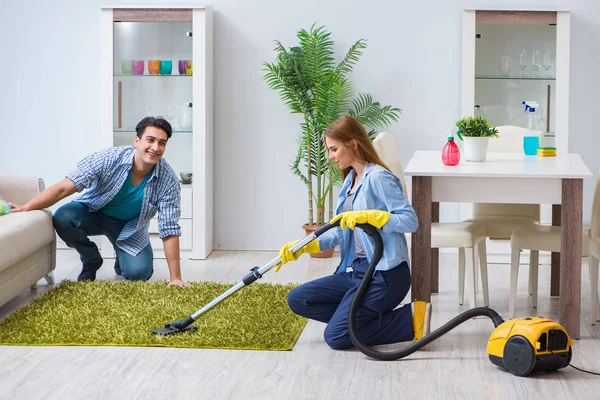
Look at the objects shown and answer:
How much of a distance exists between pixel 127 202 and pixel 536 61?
269 cm

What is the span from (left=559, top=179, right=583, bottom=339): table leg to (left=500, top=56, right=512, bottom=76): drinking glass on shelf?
2107 millimetres

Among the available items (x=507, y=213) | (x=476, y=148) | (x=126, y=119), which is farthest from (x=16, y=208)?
(x=507, y=213)

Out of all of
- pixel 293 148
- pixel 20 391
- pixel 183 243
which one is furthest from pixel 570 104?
pixel 20 391

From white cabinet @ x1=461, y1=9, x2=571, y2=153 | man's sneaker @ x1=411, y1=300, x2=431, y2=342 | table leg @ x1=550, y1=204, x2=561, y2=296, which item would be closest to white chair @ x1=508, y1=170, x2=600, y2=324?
table leg @ x1=550, y1=204, x2=561, y2=296

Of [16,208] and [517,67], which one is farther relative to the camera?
[517,67]

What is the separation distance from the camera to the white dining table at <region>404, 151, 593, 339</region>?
369 cm

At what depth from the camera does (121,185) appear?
478 cm

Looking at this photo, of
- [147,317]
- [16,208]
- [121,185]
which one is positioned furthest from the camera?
[121,185]

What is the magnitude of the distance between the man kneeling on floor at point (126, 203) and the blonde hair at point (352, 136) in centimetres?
135

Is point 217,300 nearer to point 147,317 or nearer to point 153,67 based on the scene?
point 147,317

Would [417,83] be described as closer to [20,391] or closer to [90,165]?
[90,165]

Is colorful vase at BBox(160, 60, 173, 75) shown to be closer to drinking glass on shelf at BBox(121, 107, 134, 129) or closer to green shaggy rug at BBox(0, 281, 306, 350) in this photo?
drinking glass on shelf at BBox(121, 107, 134, 129)

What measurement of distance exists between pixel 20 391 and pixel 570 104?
409 centimetres

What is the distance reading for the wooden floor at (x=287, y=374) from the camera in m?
3.03
